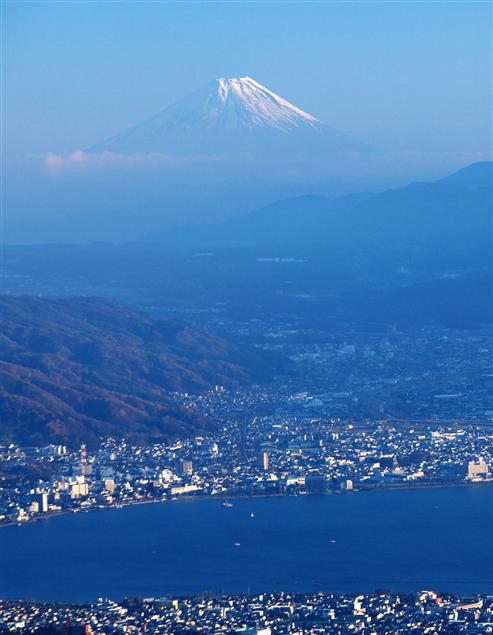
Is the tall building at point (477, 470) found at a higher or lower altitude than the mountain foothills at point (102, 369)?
lower

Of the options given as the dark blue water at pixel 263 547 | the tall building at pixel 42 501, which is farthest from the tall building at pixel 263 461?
the tall building at pixel 42 501

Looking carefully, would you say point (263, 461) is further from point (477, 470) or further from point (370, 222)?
point (370, 222)

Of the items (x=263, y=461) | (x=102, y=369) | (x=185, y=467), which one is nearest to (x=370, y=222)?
(x=102, y=369)

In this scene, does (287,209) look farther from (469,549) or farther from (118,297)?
(469,549)

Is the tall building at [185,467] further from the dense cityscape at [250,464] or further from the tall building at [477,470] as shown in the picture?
the tall building at [477,470]


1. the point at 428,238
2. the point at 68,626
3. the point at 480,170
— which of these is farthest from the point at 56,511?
the point at 480,170
